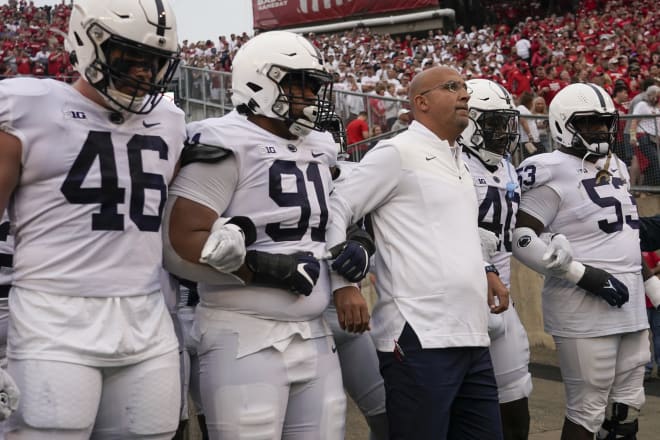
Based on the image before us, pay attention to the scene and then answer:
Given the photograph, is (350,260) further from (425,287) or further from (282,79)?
(282,79)

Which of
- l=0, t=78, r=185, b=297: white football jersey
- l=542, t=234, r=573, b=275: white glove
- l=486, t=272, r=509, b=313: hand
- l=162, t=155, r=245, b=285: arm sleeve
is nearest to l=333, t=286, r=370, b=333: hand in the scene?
l=162, t=155, r=245, b=285: arm sleeve

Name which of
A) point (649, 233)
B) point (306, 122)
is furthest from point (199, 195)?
point (649, 233)

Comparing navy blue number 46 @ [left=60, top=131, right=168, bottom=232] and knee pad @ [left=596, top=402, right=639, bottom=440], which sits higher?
navy blue number 46 @ [left=60, top=131, right=168, bottom=232]

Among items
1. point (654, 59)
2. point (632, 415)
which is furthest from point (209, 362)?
point (654, 59)

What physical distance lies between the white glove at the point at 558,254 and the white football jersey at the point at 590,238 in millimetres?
379

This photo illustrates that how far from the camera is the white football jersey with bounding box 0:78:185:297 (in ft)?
9.61

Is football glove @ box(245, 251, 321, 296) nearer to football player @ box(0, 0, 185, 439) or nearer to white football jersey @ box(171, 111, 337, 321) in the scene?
white football jersey @ box(171, 111, 337, 321)

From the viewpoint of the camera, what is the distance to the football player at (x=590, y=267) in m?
5.04

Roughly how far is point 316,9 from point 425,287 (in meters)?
27.3

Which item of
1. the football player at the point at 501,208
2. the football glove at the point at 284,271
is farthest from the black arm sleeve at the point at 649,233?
the football glove at the point at 284,271

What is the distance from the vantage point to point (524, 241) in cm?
509

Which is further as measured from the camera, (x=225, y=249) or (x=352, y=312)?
(x=352, y=312)

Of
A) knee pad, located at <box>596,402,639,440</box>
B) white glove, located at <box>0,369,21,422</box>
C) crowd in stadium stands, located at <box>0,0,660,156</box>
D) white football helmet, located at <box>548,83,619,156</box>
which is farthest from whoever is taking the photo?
crowd in stadium stands, located at <box>0,0,660,156</box>

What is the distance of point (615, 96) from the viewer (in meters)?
12.4
